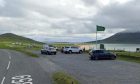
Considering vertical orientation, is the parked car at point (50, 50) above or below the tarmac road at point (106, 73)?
above

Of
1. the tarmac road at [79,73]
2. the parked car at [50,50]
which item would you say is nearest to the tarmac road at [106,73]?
the tarmac road at [79,73]

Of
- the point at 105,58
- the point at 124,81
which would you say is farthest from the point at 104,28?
the point at 124,81

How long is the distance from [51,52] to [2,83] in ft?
170

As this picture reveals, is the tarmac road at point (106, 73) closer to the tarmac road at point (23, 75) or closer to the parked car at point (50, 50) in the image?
the tarmac road at point (23, 75)

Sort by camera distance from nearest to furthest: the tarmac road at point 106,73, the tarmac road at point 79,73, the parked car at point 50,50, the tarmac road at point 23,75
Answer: the tarmac road at point 23,75, the tarmac road at point 79,73, the tarmac road at point 106,73, the parked car at point 50,50

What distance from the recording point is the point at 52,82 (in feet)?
71.4

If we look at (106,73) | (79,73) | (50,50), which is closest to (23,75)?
(79,73)

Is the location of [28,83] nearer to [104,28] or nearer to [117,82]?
[117,82]

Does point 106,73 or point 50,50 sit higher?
point 50,50

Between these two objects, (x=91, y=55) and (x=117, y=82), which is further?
(x=91, y=55)

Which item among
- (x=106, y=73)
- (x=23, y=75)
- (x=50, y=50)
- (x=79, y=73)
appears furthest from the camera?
(x=50, y=50)

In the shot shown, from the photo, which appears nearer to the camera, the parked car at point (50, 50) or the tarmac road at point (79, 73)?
the tarmac road at point (79, 73)

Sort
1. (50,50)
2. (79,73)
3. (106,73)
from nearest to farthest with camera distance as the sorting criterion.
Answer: (106,73), (79,73), (50,50)

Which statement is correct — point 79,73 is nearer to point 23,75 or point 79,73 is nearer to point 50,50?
point 23,75
